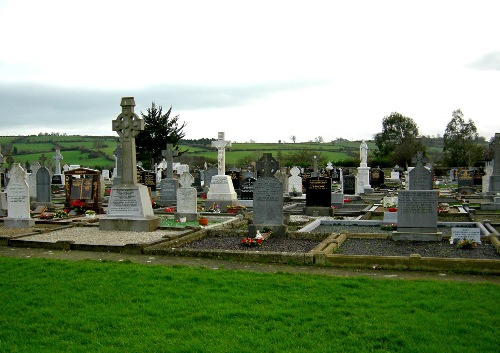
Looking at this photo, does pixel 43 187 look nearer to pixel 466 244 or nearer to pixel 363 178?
pixel 466 244

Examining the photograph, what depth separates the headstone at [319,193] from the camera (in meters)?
20.7

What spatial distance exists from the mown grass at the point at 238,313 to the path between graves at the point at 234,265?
2.44ft

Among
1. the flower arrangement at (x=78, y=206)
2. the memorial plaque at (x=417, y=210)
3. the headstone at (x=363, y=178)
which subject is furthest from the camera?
the headstone at (x=363, y=178)

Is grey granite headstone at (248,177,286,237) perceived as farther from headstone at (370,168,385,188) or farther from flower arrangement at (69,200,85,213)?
headstone at (370,168,385,188)

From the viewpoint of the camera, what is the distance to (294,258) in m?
9.92

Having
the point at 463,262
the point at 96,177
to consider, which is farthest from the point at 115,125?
the point at 463,262

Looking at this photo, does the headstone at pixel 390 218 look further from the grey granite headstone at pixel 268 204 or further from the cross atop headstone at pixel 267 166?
the grey granite headstone at pixel 268 204

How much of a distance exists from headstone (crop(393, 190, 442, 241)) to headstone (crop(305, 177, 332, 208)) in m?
7.83

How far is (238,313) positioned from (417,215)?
809 centimetres

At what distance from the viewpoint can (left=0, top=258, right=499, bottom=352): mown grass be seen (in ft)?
16.8

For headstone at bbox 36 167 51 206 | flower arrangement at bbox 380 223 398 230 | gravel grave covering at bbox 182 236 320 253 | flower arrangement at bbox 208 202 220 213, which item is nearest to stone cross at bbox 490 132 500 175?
flower arrangement at bbox 380 223 398 230

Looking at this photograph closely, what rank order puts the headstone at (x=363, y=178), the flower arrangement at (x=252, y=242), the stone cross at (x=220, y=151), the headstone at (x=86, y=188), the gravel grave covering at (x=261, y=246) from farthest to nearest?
the headstone at (x=363, y=178) < the stone cross at (x=220, y=151) < the headstone at (x=86, y=188) < the flower arrangement at (x=252, y=242) < the gravel grave covering at (x=261, y=246)

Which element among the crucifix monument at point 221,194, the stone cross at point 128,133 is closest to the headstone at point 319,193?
the crucifix monument at point 221,194

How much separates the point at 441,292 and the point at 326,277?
1879 mm
